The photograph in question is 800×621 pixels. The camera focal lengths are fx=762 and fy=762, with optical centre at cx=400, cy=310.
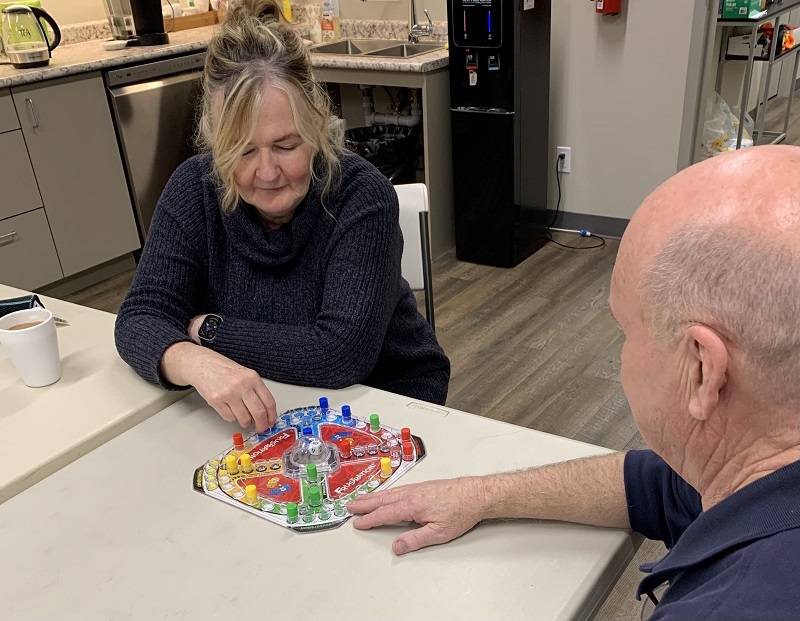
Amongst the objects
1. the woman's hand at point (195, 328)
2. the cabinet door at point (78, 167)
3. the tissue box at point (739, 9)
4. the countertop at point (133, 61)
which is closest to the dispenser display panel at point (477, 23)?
the countertop at point (133, 61)

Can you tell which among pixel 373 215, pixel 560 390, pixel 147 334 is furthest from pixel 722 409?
pixel 560 390

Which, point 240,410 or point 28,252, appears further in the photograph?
point 28,252

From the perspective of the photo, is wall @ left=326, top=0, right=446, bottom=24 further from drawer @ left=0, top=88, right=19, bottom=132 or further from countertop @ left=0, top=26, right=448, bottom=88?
drawer @ left=0, top=88, right=19, bottom=132

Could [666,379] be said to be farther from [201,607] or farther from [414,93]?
[414,93]

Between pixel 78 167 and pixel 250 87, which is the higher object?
pixel 250 87

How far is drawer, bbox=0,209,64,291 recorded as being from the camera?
3.10 m

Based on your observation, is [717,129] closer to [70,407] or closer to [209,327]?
[209,327]

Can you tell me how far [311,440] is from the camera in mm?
1059

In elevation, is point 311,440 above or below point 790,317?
below

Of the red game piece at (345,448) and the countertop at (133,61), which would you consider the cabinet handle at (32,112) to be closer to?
the countertop at (133,61)

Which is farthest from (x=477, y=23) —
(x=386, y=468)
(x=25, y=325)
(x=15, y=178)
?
(x=386, y=468)

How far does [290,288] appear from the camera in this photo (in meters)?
1.40

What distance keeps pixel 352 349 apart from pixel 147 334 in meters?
0.33

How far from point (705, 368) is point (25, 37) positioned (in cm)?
331
